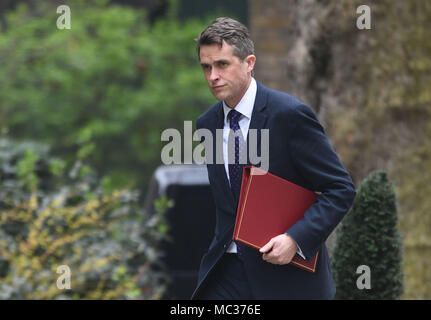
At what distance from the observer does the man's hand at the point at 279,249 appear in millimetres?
3186

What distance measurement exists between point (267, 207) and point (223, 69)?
0.61 meters

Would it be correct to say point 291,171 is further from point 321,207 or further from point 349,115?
point 349,115

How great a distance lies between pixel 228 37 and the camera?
328 centimetres

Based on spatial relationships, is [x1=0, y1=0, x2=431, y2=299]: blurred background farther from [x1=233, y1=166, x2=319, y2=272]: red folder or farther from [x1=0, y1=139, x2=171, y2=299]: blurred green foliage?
[x1=233, y1=166, x2=319, y2=272]: red folder

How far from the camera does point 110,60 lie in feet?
38.3

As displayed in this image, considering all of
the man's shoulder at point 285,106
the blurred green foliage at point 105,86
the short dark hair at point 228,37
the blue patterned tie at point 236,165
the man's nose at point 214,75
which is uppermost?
the blurred green foliage at point 105,86

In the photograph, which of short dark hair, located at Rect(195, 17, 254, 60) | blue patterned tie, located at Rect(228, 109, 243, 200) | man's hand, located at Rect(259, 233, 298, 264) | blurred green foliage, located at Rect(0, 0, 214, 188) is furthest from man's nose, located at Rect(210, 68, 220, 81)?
blurred green foliage, located at Rect(0, 0, 214, 188)

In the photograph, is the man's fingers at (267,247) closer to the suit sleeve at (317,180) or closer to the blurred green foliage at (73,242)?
the suit sleeve at (317,180)

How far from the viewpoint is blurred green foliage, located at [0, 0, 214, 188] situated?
36.5 feet

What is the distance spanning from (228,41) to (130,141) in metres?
8.90

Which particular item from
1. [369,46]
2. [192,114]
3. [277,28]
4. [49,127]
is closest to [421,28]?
[369,46]

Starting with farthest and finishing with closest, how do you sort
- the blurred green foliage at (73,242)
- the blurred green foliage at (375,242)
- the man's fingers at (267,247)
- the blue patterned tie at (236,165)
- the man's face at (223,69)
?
the blurred green foliage at (73,242)
the blurred green foliage at (375,242)
the blue patterned tie at (236,165)
the man's face at (223,69)
the man's fingers at (267,247)

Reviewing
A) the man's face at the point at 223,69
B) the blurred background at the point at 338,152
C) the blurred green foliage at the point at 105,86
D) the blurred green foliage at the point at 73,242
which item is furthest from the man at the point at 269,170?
the blurred green foliage at the point at 105,86
